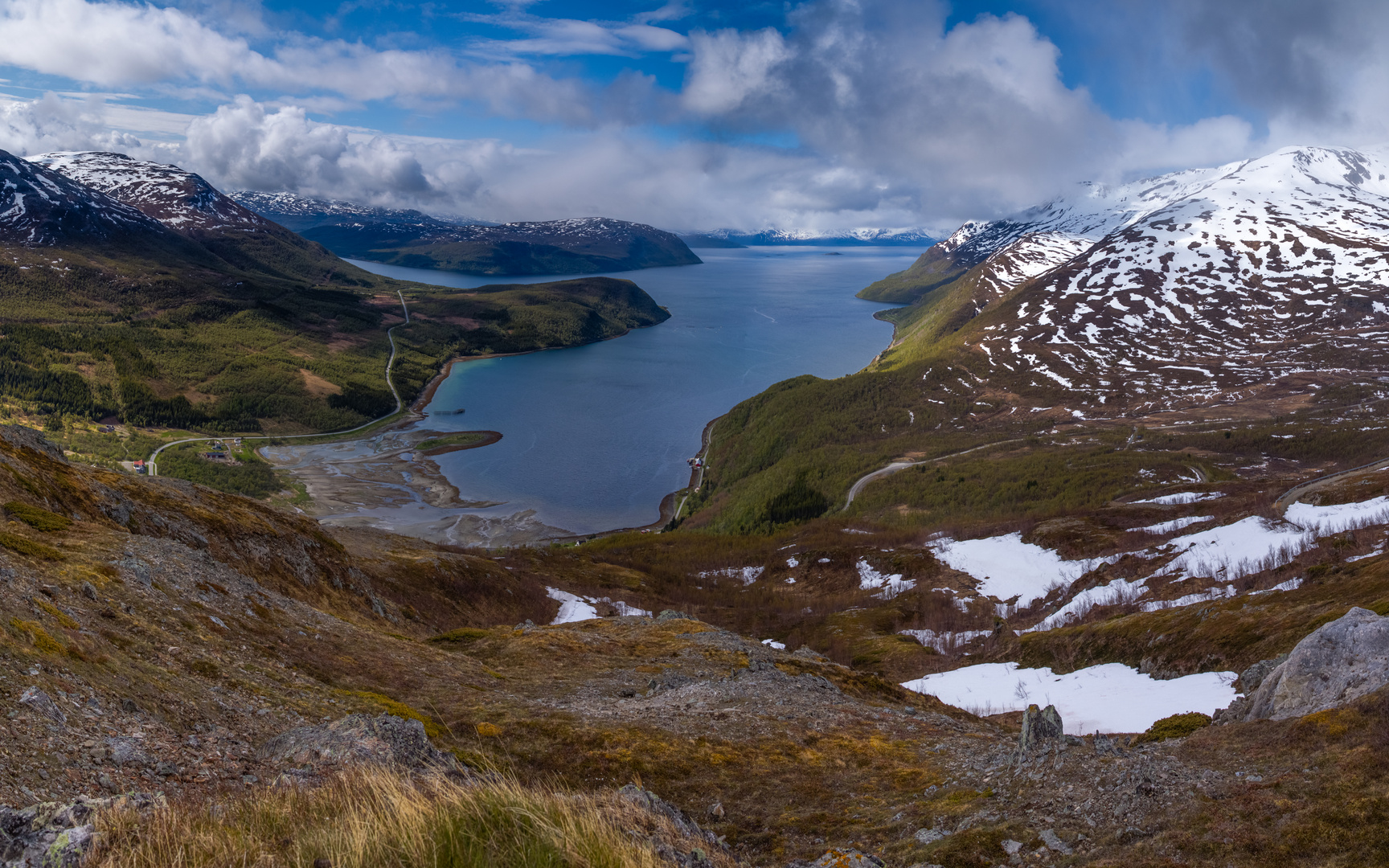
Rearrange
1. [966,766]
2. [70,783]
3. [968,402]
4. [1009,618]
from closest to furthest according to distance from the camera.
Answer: [70,783] → [966,766] → [1009,618] → [968,402]

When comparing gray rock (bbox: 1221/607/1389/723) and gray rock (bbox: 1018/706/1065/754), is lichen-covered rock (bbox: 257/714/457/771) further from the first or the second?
gray rock (bbox: 1221/607/1389/723)

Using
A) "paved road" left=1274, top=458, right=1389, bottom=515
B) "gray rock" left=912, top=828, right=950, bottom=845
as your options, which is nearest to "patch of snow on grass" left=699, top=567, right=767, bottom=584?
"paved road" left=1274, top=458, right=1389, bottom=515

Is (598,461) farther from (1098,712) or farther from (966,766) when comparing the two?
(966,766)

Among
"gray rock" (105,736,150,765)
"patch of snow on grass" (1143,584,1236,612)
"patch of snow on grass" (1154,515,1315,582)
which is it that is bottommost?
"patch of snow on grass" (1143,584,1236,612)

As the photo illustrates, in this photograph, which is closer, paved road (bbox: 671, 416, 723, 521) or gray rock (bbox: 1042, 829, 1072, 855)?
gray rock (bbox: 1042, 829, 1072, 855)

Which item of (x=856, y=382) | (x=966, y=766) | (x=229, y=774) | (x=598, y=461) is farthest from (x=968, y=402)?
(x=229, y=774)

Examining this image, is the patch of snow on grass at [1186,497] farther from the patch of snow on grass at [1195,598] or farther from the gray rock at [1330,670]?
the gray rock at [1330,670]
